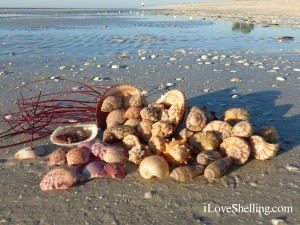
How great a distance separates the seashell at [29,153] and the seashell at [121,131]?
88 centimetres

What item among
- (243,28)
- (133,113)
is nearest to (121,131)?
(133,113)

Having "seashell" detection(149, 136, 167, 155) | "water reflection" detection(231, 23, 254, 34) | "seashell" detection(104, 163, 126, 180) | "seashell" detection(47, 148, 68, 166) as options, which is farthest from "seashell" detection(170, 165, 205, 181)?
"water reflection" detection(231, 23, 254, 34)

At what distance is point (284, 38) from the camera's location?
13797 millimetres

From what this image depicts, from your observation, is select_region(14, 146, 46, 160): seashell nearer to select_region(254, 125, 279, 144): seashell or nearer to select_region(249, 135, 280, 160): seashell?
select_region(249, 135, 280, 160): seashell

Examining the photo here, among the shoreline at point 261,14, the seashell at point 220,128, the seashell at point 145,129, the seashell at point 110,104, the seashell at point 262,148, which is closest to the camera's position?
the seashell at point 262,148

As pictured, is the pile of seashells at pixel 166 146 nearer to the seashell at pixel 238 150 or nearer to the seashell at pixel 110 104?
the seashell at pixel 238 150

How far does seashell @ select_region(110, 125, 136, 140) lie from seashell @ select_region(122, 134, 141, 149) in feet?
0.32

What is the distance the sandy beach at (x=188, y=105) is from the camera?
2.70m

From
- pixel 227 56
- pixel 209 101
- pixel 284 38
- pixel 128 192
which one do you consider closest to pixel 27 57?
pixel 227 56

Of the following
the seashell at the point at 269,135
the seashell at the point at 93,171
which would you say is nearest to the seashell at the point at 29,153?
the seashell at the point at 93,171

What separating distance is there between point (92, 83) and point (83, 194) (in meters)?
4.21

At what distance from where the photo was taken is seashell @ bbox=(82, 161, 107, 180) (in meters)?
3.21

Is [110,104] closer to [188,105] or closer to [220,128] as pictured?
[220,128]

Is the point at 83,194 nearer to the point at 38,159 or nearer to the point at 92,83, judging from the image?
the point at 38,159
